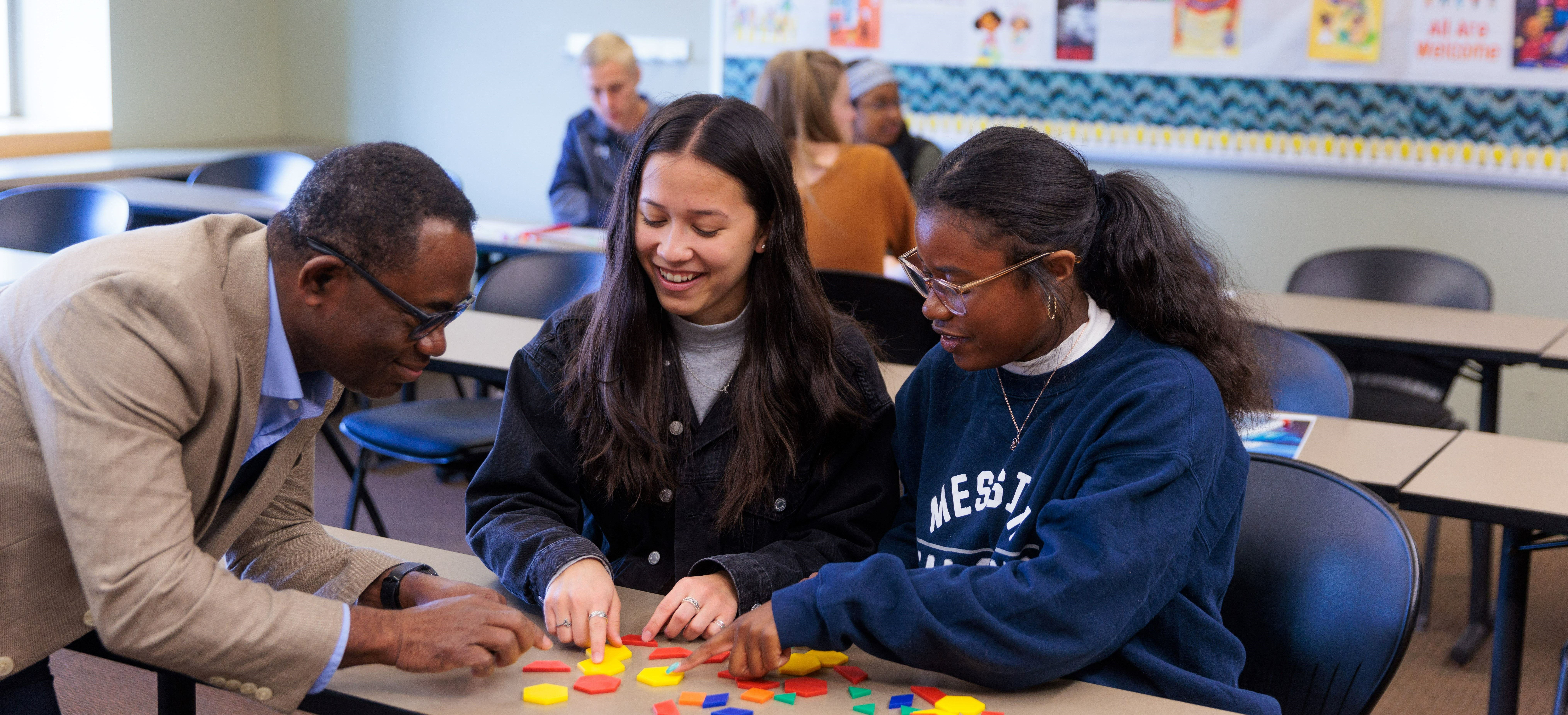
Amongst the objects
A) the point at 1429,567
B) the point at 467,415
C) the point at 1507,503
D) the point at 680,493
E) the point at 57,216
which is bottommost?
the point at 1429,567

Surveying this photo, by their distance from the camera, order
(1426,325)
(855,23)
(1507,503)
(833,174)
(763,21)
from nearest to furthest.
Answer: (1507,503)
(1426,325)
(833,174)
(855,23)
(763,21)

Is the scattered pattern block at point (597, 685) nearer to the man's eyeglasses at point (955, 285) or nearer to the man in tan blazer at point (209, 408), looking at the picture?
the man in tan blazer at point (209, 408)

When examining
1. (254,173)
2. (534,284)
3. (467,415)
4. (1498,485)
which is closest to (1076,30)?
(534,284)

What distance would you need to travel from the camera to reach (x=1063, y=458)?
1340mm

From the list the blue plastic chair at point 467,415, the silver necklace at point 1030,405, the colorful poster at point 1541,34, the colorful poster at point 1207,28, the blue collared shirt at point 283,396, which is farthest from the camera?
the colorful poster at point 1207,28

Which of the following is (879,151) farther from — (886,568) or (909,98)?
(886,568)

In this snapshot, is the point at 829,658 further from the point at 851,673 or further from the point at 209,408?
the point at 209,408

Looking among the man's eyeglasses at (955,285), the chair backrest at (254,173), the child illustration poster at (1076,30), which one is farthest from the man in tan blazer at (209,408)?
the child illustration poster at (1076,30)

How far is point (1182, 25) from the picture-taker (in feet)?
16.0

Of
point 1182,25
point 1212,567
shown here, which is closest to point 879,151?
point 1182,25

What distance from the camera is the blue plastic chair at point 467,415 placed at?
9.76 ft

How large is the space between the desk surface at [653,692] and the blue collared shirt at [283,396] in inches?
2.6

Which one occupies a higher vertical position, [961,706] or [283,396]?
[283,396]

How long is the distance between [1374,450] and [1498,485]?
0.23 m
